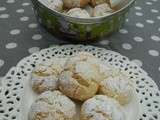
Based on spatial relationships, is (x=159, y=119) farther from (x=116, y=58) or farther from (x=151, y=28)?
(x=151, y=28)

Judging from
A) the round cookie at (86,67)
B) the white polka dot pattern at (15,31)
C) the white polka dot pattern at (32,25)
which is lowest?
the white polka dot pattern at (15,31)

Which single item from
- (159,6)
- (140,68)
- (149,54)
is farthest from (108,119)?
(159,6)

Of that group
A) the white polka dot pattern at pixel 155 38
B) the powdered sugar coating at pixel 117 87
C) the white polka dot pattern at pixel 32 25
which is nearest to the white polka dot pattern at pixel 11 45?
the white polka dot pattern at pixel 32 25

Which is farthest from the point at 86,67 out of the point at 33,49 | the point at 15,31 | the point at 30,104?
the point at 15,31

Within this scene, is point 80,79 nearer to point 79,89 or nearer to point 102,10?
point 79,89

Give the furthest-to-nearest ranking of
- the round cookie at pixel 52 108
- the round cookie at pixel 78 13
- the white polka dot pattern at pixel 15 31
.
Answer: the white polka dot pattern at pixel 15 31 < the round cookie at pixel 78 13 < the round cookie at pixel 52 108

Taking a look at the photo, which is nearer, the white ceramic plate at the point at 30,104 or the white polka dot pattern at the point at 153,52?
the white ceramic plate at the point at 30,104

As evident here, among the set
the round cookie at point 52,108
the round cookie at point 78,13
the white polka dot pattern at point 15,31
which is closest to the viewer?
the round cookie at point 52,108

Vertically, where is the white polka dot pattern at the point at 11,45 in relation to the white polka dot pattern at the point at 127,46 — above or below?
above

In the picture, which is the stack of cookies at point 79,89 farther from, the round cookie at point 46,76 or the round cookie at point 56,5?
the round cookie at point 56,5
